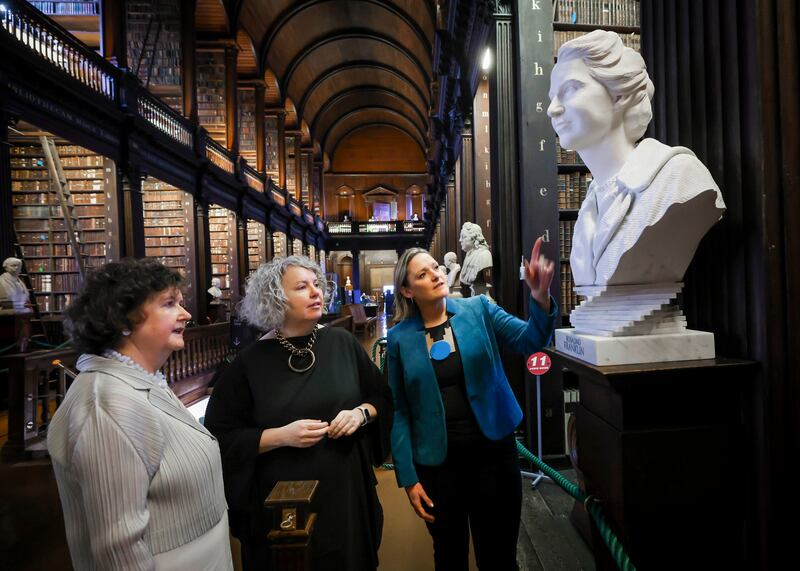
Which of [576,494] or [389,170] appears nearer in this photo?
[576,494]

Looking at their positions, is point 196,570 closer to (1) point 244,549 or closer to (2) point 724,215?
(1) point 244,549

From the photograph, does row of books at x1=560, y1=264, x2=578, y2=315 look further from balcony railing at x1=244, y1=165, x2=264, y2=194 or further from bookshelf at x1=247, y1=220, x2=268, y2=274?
bookshelf at x1=247, y1=220, x2=268, y2=274

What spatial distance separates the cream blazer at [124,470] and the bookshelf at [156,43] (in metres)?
8.11

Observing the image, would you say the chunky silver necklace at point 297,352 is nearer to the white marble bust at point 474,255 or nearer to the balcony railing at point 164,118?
the white marble bust at point 474,255

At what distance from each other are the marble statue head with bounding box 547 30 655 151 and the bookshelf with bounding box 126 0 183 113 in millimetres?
8134

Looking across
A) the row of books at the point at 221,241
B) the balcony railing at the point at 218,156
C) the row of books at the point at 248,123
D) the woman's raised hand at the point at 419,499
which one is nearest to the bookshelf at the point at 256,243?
the row of books at the point at 221,241

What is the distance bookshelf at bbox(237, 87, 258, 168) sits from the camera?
38.7 ft

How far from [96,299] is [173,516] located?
0.55 meters

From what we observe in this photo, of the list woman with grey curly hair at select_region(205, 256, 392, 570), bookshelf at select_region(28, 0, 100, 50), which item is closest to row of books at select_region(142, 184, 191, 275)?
bookshelf at select_region(28, 0, 100, 50)

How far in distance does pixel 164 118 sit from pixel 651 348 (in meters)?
8.32

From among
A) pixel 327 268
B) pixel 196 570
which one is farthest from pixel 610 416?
pixel 327 268

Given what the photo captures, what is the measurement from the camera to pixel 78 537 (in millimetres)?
866

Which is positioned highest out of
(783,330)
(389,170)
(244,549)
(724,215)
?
(389,170)

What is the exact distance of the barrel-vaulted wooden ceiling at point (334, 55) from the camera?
37.5 ft
